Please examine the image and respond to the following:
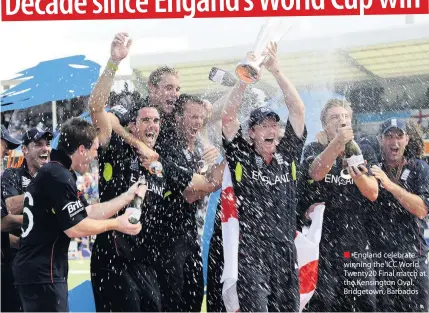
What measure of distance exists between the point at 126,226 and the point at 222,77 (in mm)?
848

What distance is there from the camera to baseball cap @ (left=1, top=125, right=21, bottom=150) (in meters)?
3.68

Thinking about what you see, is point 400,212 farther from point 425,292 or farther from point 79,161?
point 79,161

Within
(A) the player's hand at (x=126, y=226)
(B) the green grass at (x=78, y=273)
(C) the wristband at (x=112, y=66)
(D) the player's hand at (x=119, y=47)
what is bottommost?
(B) the green grass at (x=78, y=273)

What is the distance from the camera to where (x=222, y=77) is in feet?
11.6

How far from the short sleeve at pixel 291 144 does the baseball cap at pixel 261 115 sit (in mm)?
82

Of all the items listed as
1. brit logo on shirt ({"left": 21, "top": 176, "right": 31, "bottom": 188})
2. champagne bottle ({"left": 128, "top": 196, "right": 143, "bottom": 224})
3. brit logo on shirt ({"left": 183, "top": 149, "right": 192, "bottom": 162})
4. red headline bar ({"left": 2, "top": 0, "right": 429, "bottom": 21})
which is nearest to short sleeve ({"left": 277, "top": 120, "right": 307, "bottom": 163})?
brit logo on shirt ({"left": 183, "top": 149, "right": 192, "bottom": 162})

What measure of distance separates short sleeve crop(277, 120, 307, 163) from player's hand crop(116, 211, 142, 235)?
0.74m

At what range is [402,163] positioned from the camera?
3.63 m

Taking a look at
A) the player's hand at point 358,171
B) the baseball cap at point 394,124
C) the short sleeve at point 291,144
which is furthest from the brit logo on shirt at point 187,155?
the baseball cap at point 394,124

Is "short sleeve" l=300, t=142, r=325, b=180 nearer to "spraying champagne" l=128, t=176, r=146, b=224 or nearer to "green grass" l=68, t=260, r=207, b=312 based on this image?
"spraying champagne" l=128, t=176, r=146, b=224

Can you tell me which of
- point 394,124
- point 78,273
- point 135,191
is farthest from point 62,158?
point 394,124

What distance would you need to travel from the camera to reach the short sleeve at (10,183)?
3.63 m

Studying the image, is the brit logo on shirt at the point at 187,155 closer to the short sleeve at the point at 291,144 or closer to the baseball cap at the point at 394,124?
the short sleeve at the point at 291,144

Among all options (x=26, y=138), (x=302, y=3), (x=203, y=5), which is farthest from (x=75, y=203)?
(x=302, y=3)
